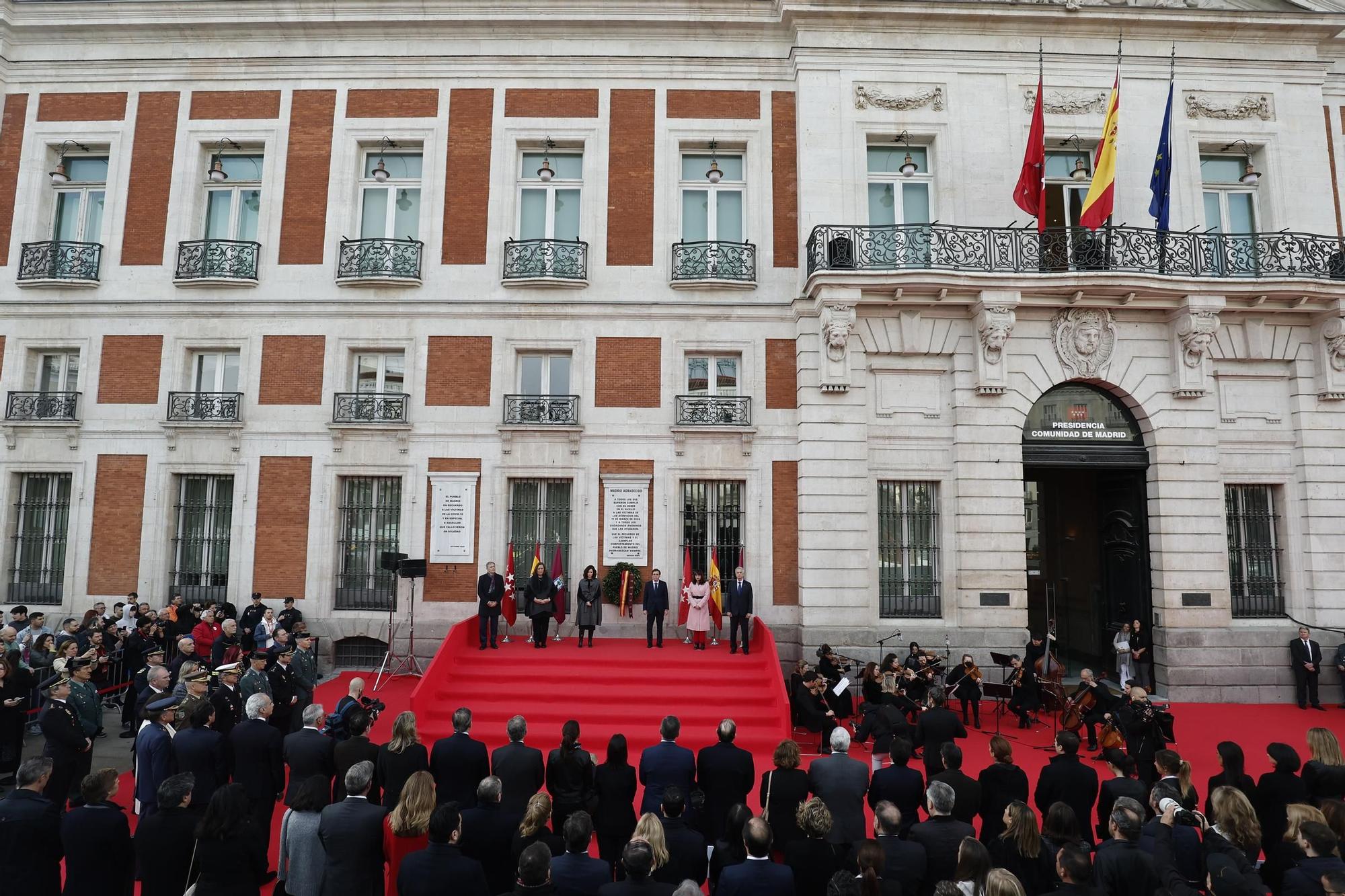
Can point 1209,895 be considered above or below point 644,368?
below

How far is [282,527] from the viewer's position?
1495cm

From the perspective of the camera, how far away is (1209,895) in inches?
186

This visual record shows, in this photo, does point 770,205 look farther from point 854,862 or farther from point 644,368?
point 854,862

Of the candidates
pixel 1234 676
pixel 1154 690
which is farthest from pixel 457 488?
pixel 1234 676

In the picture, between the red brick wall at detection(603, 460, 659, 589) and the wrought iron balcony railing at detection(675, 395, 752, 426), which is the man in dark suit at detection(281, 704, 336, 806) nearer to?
the red brick wall at detection(603, 460, 659, 589)

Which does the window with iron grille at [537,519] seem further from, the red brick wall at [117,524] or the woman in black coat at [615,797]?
the woman in black coat at [615,797]

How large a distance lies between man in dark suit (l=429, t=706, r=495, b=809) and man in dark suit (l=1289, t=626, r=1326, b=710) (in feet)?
50.5

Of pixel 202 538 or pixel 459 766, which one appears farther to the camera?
pixel 202 538

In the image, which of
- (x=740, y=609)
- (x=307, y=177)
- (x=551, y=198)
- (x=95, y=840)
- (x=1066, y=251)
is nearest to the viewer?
(x=95, y=840)

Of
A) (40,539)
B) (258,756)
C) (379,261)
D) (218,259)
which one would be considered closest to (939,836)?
(258,756)

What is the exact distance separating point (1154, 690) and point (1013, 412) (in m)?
6.25

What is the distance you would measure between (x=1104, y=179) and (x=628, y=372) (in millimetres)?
9975

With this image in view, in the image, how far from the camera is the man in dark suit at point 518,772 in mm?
6285

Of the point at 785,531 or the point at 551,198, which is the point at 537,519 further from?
the point at 551,198
